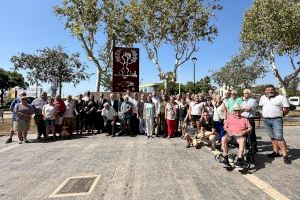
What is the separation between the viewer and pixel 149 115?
14.5m

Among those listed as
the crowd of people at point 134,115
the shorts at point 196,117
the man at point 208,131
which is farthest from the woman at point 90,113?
the man at point 208,131

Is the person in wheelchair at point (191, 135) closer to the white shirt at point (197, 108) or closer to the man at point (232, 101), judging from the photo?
the white shirt at point (197, 108)

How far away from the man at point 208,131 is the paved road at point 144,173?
326 mm

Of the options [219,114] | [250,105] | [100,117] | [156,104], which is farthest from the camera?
[100,117]

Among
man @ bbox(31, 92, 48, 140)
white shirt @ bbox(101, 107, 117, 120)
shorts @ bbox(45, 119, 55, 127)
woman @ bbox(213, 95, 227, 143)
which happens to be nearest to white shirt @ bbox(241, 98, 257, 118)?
woman @ bbox(213, 95, 227, 143)

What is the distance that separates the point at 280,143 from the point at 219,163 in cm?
152

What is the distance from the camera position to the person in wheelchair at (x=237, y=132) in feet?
26.5

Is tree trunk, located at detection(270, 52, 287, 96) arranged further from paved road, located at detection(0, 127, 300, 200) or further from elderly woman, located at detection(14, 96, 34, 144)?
elderly woman, located at detection(14, 96, 34, 144)

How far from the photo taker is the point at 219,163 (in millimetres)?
8656

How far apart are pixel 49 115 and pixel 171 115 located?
4481 mm

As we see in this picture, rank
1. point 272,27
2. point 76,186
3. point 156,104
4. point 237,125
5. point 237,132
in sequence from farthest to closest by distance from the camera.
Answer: point 272,27 → point 156,104 → point 237,125 → point 237,132 → point 76,186

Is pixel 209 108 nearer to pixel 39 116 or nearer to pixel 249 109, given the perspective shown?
pixel 249 109

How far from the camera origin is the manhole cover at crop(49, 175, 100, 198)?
21.3 feet

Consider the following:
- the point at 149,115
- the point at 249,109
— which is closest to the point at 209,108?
the point at 149,115
